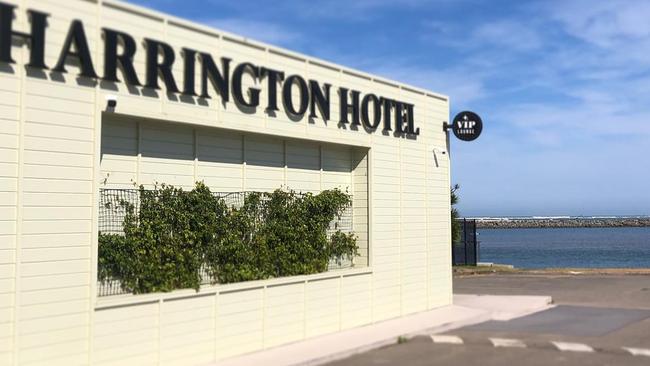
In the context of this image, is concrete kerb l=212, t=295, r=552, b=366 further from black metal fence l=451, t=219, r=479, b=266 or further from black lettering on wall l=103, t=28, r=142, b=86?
black metal fence l=451, t=219, r=479, b=266

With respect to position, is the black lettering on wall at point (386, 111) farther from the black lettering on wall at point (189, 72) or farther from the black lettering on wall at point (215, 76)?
the black lettering on wall at point (189, 72)

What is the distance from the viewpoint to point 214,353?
11.1m

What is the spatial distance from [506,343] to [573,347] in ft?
3.81

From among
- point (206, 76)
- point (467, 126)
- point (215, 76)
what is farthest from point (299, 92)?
point (467, 126)

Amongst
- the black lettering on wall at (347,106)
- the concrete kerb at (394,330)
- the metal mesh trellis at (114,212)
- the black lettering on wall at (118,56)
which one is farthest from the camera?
the black lettering on wall at (347,106)

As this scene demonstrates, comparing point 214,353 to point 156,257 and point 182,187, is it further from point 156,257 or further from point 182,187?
point 182,187

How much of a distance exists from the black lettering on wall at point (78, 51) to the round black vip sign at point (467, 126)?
10.2 meters

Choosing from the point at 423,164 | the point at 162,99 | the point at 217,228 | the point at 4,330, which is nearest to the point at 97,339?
the point at 4,330

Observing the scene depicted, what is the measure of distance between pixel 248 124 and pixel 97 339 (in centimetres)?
458

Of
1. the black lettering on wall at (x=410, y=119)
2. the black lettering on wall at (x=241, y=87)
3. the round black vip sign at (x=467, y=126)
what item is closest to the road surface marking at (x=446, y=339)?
the black lettering on wall at (x=410, y=119)

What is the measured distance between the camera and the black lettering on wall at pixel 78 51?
9188 millimetres

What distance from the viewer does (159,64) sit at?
10.6 metres

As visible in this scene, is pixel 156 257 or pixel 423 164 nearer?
pixel 156 257

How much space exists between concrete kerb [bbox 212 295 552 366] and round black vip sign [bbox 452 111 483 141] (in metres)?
4.37
